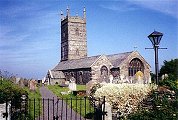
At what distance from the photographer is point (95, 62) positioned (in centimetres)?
4184

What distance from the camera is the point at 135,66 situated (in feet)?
138

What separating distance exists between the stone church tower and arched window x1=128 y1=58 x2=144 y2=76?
20132 mm

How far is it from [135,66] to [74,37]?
2162 centimetres

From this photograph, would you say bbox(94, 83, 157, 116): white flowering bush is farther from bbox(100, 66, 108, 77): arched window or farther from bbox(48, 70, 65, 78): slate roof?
bbox(48, 70, 65, 78): slate roof

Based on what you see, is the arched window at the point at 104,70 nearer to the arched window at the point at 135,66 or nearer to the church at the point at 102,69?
the church at the point at 102,69

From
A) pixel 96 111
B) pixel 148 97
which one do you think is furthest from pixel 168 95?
pixel 96 111

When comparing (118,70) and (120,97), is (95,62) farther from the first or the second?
(120,97)

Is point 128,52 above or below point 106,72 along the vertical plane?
above

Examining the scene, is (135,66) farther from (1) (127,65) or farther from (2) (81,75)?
(2) (81,75)

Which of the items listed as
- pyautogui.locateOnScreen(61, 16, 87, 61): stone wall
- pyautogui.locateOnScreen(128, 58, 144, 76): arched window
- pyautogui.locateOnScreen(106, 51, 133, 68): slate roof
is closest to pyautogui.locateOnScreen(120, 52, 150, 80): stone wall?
pyautogui.locateOnScreen(128, 58, 144, 76): arched window

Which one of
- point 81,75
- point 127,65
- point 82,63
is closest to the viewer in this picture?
point 127,65

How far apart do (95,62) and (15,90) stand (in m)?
30.5

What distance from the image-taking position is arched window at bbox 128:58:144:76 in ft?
136

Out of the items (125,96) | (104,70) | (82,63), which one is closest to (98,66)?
(104,70)
